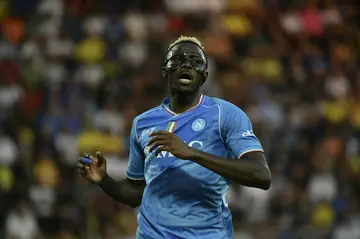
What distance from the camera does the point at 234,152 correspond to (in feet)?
16.4

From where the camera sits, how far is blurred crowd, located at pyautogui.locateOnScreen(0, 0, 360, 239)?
11.7m

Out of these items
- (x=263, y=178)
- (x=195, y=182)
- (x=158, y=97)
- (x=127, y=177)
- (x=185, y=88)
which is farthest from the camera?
(x=158, y=97)

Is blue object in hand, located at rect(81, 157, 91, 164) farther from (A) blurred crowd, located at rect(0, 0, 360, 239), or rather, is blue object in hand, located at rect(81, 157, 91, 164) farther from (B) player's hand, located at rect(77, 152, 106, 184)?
(A) blurred crowd, located at rect(0, 0, 360, 239)

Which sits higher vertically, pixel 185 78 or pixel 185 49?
pixel 185 49

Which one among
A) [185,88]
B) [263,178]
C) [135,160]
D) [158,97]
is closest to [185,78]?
[185,88]

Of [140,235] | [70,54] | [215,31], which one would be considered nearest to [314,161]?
[215,31]

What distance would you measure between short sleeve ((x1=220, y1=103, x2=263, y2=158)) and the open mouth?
25 cm

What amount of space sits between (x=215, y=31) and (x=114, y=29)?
63.0 inches

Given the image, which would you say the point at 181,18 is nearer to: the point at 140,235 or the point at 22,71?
the point at 22,71

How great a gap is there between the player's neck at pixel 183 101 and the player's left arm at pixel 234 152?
235mm

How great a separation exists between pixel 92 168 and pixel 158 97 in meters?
7.66

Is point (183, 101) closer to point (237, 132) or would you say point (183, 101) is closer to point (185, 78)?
point (185, 78)

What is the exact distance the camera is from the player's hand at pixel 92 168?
5.52m

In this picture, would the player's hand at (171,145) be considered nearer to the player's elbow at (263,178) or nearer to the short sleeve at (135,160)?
the player's elbow at (263,178)
